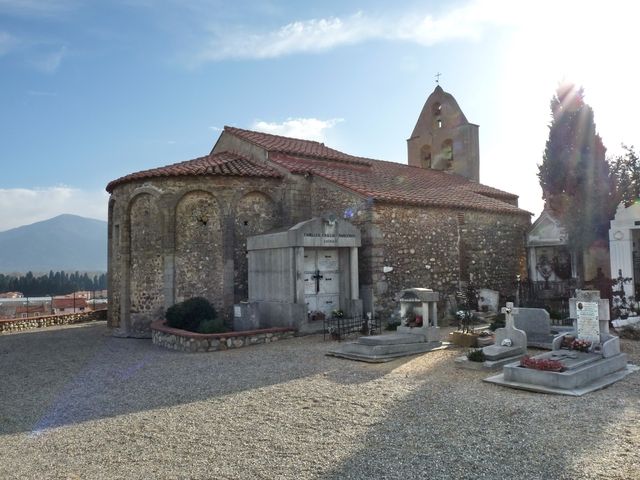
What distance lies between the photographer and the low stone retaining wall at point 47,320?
19317 mm

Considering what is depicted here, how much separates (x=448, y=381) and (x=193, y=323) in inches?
333

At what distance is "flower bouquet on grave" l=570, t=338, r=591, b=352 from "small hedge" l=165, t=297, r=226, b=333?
8973 mm

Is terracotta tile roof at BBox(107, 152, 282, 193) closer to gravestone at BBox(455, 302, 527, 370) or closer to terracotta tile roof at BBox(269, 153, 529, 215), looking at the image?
terracotta tile roof at BBox(269, 153, 529, 215)

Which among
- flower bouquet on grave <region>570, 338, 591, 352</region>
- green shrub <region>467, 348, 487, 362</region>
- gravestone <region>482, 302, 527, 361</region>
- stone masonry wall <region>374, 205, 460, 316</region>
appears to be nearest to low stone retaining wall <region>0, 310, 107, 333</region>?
stone masonry wall <region>374, 205, 460, 316</region>

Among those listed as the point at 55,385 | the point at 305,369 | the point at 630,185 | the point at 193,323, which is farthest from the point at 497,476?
the point at 630,185

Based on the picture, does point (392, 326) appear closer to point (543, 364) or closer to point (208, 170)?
point (543, 364)

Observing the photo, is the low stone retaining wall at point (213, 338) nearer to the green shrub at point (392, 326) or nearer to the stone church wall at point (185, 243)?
the stone church wall at point (185, 243)

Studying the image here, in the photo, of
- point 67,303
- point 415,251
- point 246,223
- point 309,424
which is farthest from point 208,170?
point 67,303

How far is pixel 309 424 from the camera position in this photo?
6129 millimetres

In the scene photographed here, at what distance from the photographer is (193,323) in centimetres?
1402

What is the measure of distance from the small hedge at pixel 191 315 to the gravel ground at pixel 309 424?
386 centimetres

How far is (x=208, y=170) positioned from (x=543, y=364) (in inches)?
465

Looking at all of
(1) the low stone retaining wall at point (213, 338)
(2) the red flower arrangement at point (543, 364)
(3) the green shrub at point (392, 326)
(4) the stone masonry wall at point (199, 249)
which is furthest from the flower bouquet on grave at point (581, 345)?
(4) the stone masonry wall at point (199, 249)

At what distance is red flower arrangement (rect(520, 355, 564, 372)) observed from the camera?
7605 mm
